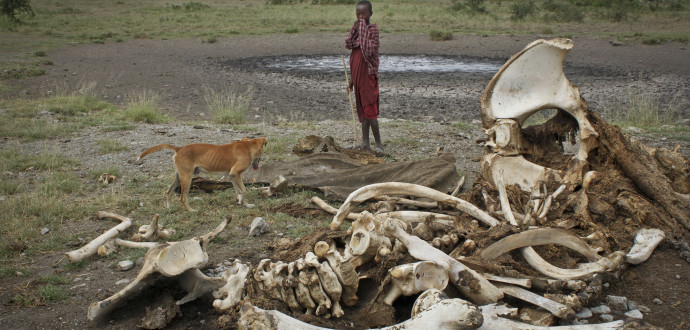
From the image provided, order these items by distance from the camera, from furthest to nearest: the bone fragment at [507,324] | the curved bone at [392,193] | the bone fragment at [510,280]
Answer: the curved bone at [392,193] < the bone fragment at [510,280] < the bone fragment at [507,324]

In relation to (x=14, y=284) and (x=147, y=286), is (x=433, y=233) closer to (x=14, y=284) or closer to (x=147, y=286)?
(x=147, y=286)

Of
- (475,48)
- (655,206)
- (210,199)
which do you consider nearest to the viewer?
(655,206)

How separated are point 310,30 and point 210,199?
18.9 m

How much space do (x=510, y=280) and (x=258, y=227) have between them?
2.15 metres

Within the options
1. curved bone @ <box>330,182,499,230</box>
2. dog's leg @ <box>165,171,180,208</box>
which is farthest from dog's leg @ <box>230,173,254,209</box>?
curved bone @ <box>330,182,499,230</box>

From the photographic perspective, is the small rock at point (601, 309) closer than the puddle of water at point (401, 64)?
Yes

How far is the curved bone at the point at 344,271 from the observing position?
9.78ft

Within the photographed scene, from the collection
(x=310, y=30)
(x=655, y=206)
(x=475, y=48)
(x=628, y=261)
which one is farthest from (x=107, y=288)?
(x=310, y=30)

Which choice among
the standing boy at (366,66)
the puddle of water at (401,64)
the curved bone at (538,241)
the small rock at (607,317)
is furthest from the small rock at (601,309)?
the puddle of water at (401,64)

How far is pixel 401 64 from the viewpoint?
15.9 m

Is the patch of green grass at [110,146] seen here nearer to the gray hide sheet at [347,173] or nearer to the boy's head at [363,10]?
the gray hide sheet at [347,173]

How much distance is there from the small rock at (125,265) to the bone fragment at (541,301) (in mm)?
2459

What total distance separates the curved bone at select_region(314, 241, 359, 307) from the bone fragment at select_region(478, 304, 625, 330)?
0.69m

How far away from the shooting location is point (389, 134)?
320 inches
